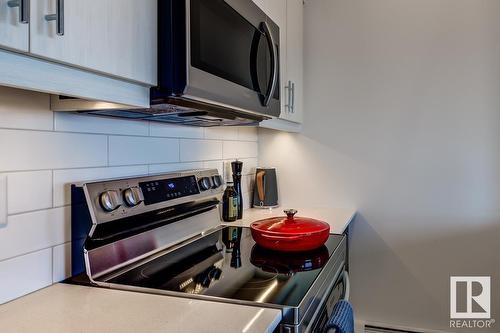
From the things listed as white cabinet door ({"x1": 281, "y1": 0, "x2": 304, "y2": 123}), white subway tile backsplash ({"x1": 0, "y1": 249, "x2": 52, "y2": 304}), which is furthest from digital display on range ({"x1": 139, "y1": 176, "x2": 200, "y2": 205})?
white cabinet door ({"x1": 281, "y1": 0, "x2": 304, "y2": 123})

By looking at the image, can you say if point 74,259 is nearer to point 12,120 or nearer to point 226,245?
point 12,120

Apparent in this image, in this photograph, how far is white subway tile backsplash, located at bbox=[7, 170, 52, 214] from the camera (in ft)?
2.96

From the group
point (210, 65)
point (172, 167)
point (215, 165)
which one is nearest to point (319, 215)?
point (215, 165)

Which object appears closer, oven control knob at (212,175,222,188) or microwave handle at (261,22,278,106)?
microwave handle at (261,22,278,106)

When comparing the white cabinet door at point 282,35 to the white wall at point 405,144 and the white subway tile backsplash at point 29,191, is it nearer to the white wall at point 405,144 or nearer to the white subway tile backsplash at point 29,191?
the white wall at point 405,144

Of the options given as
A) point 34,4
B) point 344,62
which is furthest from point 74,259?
point 344,62

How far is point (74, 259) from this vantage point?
3.45ft

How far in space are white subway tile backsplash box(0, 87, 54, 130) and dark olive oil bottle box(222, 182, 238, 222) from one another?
3.19ft

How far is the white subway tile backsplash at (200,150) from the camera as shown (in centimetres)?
161

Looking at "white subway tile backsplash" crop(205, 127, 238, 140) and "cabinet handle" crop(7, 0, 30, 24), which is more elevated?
"cabinet handle" crop(7, 0, 30, 24)

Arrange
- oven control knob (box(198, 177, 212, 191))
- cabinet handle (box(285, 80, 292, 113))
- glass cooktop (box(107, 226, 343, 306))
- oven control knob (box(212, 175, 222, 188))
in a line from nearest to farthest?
1. glass cooktop (box(107, 226, 343, 306))
2. oven control knob (box(198, 177, 212, 191))
3. oven control knob (box(212, 175, 222, 188))
4. cabinet handle (box(285, 80, 292, 113))

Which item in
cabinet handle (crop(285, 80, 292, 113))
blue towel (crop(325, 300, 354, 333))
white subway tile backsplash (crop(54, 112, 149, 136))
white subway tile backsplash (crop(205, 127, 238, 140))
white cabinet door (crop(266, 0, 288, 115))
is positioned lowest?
blue towel (crop(325, 300, 354, 333))

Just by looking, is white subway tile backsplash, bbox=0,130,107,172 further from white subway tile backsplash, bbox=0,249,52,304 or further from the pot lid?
the pot lid

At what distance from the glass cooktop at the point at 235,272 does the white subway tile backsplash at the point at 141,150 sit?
325 millimetres
